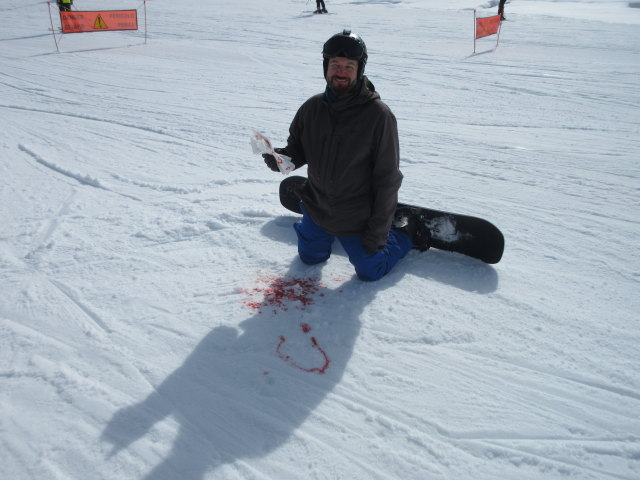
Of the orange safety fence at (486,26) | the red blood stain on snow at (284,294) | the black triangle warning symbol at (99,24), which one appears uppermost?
the black triangle warning symbol at (99,24)

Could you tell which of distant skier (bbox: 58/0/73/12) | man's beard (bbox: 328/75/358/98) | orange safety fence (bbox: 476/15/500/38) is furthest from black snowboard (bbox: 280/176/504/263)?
distant skier (bbox: 58/0/73/12)

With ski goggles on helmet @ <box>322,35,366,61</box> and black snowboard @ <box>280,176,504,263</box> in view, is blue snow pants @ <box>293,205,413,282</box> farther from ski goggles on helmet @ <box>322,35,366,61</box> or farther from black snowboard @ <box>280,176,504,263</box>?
ski goggles on helmet @ <box>322,35,366,61</box>

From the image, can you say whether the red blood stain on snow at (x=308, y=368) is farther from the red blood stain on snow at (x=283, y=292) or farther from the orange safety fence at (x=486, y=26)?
the orange safety fence at (x=486, y=26)

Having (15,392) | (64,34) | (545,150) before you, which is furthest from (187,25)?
(15,392)

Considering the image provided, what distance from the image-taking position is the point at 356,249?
300cm

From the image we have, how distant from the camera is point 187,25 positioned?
15.8 m

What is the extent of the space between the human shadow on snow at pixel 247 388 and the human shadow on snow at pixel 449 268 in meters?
0.62

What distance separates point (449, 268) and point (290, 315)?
1.25 m

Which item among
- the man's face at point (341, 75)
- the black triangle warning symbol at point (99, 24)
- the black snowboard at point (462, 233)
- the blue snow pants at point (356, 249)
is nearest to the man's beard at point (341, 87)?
the man's face at point (341, 75)

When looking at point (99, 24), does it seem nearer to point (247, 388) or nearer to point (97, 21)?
point (97, 21)

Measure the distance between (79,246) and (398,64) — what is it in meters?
8.86

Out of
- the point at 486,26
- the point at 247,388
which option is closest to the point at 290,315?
the point at 247,388

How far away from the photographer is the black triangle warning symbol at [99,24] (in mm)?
13270

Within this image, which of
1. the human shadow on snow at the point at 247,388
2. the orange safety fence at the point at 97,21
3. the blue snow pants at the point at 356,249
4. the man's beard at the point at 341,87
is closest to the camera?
the human shadow on snow at the point at 247,388
